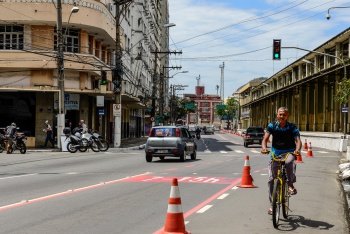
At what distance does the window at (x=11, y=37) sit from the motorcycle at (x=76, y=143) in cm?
859

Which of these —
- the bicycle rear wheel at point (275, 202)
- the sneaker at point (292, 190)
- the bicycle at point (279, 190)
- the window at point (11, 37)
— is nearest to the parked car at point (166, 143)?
the sneaker at point (292, 190)

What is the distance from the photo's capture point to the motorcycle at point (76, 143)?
3288 centimetres

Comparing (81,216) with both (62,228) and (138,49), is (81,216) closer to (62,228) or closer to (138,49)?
(62,228)

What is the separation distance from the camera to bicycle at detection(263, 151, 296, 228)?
27.2 feet

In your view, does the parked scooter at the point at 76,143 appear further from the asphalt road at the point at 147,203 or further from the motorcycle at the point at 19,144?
the asphalt road at the point at 147,203

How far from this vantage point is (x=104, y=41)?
148ft

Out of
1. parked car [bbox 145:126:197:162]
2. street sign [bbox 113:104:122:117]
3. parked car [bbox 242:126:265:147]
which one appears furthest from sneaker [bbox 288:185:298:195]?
parked car [bbox 242:126:265:147]

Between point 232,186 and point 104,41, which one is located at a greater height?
point 104,41

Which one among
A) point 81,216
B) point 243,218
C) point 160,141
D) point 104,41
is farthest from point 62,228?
point 104,41

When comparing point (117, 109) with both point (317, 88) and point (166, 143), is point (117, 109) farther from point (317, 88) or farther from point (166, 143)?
point (317, 88)

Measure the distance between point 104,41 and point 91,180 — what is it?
3052 centimetres

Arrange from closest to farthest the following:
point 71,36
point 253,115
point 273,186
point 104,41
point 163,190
→ point 273,186 < point 163,190 < point 71,36 < point 104,41 < point 253,115

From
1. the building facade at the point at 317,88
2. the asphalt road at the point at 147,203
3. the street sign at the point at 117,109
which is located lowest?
the asphalt road at the point at 147,203

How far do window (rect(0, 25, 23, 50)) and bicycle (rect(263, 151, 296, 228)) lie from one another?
103ft
